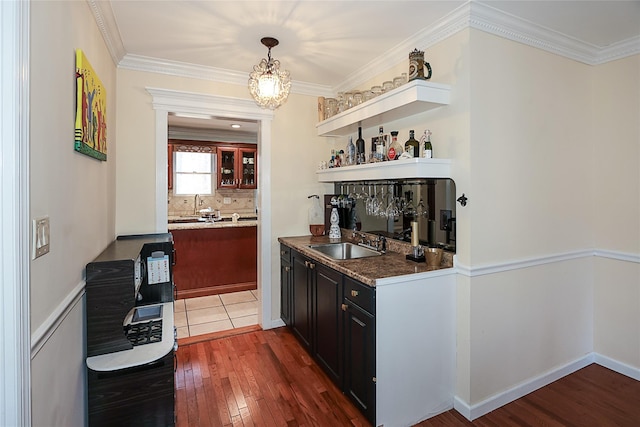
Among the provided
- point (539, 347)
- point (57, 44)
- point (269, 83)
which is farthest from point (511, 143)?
point (57, 44)

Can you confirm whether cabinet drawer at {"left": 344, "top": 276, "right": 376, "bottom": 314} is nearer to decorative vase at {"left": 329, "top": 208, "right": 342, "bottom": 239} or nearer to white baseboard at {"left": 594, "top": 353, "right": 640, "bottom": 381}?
decorative vase at {"left": 329, "top": 208, "right": 342, "bottom": 239}

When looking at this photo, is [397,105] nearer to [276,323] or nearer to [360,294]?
[360,294]

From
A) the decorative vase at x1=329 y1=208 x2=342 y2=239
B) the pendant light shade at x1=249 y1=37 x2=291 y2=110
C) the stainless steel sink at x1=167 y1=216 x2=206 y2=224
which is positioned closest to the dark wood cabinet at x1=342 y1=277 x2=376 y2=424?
the decorative vase at x1=329 y1=208 x2=342 y2=239

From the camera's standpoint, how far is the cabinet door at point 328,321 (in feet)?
7.73

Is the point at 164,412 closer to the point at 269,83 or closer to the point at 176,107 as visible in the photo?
the point at 269,83

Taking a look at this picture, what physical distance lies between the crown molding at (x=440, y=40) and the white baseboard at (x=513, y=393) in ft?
7.79

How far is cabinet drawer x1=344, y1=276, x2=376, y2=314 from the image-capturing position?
1.97 m

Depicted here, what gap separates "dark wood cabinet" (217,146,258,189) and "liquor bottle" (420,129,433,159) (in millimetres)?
4356

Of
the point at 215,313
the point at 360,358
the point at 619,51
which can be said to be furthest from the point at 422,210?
the point at 215,313

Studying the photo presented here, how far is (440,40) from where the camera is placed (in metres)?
2.32

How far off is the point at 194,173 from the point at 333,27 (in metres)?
4.50

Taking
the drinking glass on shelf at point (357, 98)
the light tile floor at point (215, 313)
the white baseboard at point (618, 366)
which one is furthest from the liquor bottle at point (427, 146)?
the light tile floor at point (215, 313)

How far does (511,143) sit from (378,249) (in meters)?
1.26

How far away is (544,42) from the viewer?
2.41 m
